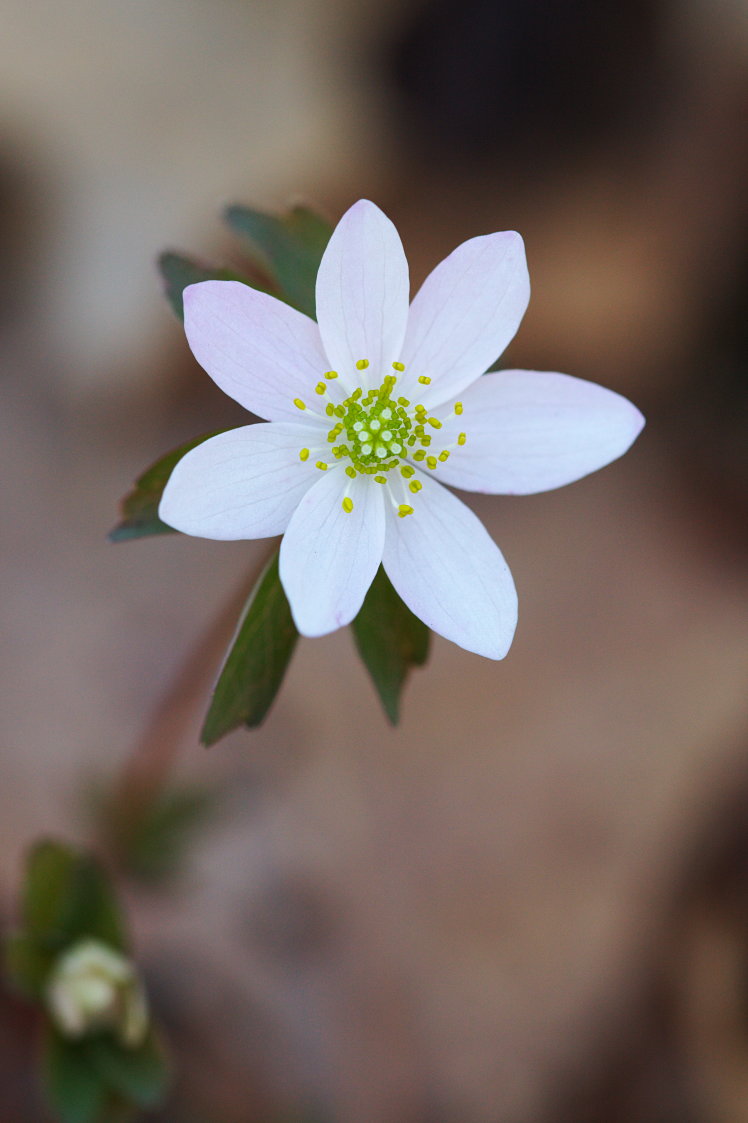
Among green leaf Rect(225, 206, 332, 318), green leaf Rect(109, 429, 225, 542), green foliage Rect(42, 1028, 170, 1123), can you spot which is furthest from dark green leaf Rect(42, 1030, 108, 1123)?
green leaf Rect(225, 206, 332, 318)

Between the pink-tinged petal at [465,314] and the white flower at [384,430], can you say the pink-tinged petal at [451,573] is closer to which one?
the white flower at [384,430]

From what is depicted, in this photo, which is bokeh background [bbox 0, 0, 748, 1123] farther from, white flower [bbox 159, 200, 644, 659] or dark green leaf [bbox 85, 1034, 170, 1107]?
white flower [bbox 159, 200, 644, 659]

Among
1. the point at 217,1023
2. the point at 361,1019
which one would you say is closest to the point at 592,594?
the point at 361,1019

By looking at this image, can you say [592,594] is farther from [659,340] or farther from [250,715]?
[250,715]

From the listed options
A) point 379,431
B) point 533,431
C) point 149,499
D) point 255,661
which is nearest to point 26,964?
point 255,661

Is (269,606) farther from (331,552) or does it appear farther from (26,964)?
(26,964)

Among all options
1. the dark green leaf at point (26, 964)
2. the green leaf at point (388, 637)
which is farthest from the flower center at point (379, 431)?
the dark green leaf at point (26, 964)
